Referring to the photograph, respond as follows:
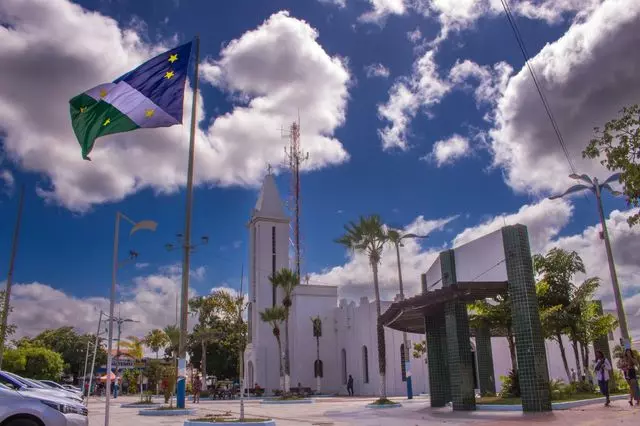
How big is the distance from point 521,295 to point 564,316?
7629 mm

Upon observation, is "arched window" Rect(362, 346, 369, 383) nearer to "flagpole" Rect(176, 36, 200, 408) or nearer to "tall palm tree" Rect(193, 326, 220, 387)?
"tall palm tree" Rect(193, 326, 220, 387)

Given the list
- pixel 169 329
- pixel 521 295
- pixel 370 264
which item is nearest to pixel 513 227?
pixel 521 295

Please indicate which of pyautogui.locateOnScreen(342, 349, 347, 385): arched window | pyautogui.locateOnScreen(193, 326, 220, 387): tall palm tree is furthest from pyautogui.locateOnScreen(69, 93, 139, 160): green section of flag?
pyautogui.locateOnScreen(342, 349, 347, 385): arched window

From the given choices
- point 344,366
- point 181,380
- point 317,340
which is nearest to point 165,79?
point 181,380

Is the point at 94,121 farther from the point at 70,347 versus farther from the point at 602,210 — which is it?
the point at 70,347

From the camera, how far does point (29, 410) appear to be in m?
9.55

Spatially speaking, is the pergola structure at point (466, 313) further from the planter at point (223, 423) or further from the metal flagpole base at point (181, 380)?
the metal flagpole base at point (181, 380)

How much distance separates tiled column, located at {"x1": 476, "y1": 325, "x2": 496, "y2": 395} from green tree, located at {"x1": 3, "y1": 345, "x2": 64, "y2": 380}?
49.5 meters

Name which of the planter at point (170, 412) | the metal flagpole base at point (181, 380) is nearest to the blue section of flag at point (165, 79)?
the metal flagpole base at point (181, 380)

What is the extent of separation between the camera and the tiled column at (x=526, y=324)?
1764 centimetres

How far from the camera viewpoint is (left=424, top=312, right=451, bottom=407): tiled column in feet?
76.6

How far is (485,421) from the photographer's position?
51.2ft

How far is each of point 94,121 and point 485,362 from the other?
62.6ft

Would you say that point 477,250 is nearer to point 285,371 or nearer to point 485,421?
point 485,421
